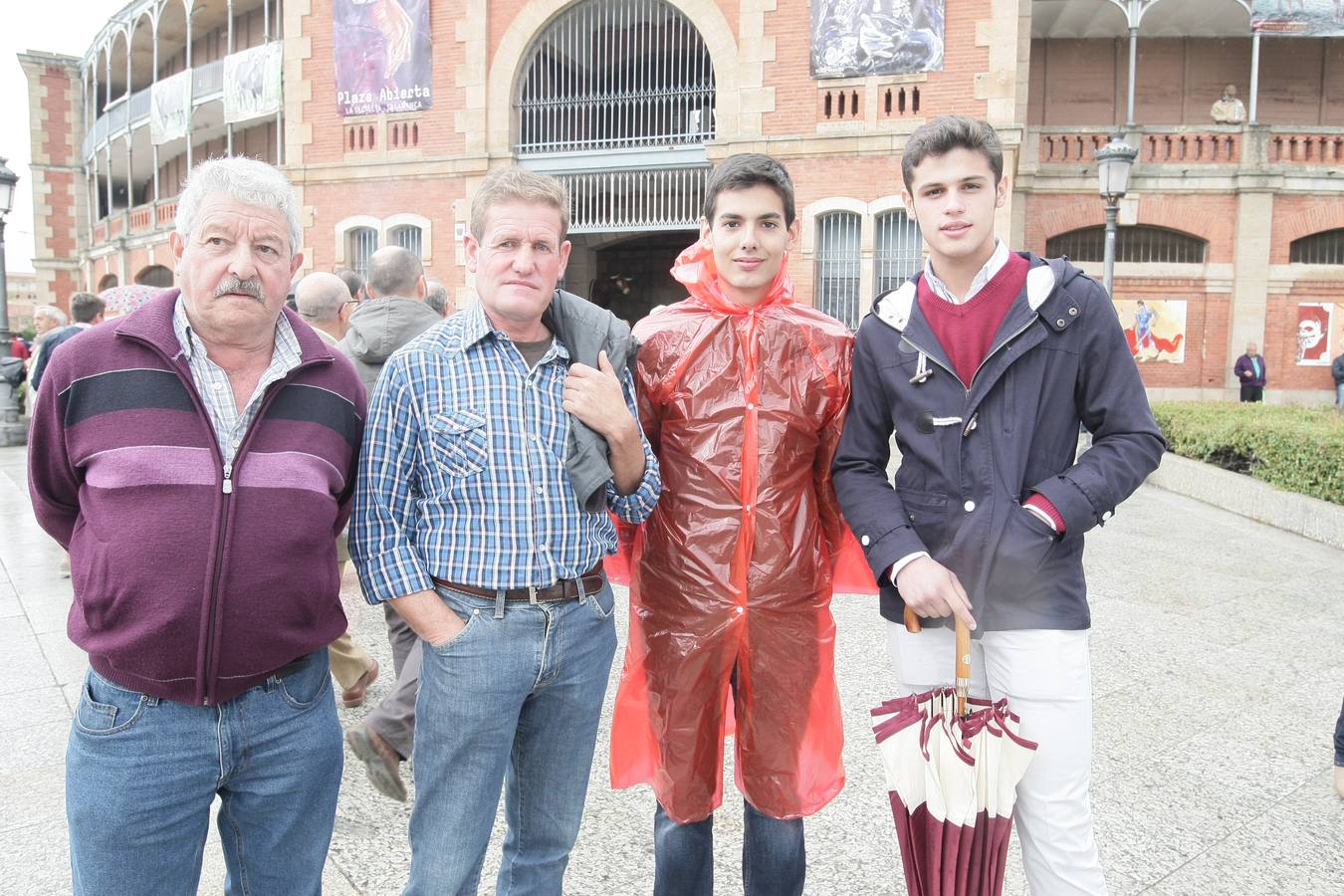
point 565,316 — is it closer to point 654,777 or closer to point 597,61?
point 654,777

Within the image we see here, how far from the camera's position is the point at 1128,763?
11.5 feet

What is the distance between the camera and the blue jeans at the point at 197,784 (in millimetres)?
1668

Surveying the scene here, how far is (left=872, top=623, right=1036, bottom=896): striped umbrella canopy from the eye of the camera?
6.29 ft

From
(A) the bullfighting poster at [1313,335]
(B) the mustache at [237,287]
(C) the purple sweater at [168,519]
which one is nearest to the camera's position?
(C) the purple sweater at [168,519]

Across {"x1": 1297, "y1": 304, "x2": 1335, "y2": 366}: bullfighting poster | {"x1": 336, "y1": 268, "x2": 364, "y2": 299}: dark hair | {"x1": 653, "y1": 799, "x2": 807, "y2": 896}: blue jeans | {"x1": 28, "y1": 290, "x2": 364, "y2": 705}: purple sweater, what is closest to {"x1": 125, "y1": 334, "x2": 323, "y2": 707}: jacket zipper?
{"x1": 28, "y1": 290, "x2": 364, "y2": 705}: purple sweater

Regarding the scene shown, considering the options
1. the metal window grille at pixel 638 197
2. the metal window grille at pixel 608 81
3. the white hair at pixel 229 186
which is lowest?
the white hair at pixel 229 186

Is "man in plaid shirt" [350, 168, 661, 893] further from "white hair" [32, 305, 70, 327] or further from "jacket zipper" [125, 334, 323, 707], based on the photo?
"white hair" [32, 305, 70, 327]

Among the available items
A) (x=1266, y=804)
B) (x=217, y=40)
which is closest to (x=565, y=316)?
(x=1266, y=804)

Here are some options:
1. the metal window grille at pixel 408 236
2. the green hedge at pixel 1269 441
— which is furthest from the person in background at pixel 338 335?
the metal window grille at pixel 408 236

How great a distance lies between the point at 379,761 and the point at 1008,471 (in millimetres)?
2288

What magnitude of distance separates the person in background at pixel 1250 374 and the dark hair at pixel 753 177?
16970 millimetres

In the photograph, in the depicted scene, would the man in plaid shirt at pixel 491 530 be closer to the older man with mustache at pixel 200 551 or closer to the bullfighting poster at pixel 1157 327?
the older man with mustache at pixel 200 551

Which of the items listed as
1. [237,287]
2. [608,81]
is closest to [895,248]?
[608,81]

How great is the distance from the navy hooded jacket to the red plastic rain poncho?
1.02 feet
